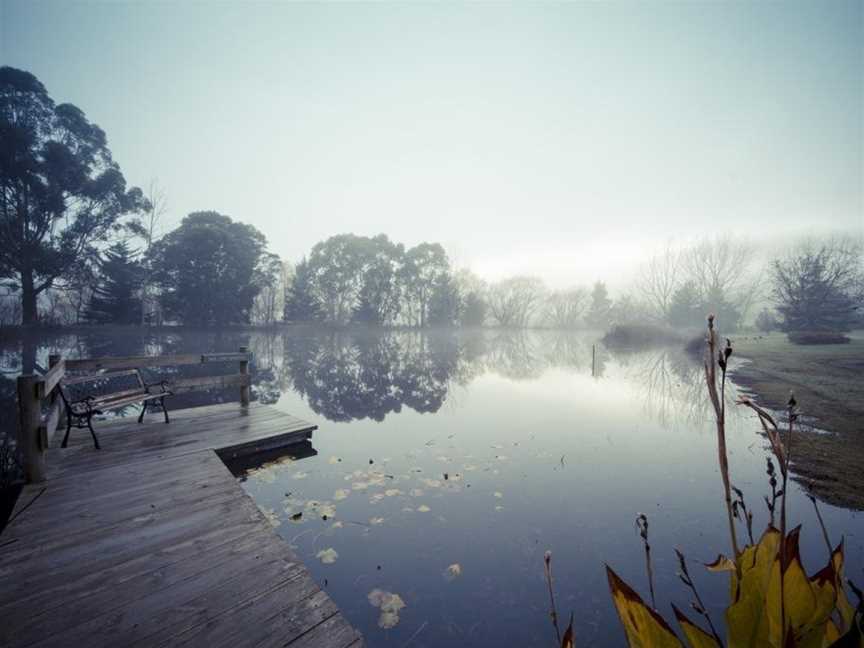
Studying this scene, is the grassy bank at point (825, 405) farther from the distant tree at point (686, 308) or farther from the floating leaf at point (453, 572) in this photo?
the distant tree at point (686, 308)

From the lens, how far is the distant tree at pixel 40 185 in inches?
987

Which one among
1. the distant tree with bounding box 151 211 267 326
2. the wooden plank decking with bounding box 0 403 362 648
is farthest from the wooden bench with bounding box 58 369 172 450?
the distant tree with bounding box 151 211 267 326

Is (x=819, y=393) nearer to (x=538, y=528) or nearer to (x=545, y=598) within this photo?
(x=538, y=528)

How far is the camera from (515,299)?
7025 cm

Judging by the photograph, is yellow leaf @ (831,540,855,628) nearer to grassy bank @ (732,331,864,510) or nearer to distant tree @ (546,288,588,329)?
grassy bank @ (732,331,864,510)

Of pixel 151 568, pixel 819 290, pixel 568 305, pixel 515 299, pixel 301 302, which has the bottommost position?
pixel 151 568

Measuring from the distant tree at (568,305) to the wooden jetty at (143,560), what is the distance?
75.6 m

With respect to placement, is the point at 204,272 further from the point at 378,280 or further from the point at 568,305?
the point at 568,305

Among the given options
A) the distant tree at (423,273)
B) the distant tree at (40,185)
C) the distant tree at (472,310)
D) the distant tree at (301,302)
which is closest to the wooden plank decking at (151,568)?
the distant tree at (40,185)

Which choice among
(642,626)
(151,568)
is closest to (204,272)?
(151,568)

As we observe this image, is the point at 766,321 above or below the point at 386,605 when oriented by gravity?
above

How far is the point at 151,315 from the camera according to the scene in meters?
38.8

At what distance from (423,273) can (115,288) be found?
1548 inches

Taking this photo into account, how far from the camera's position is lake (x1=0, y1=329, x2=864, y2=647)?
137 inches
